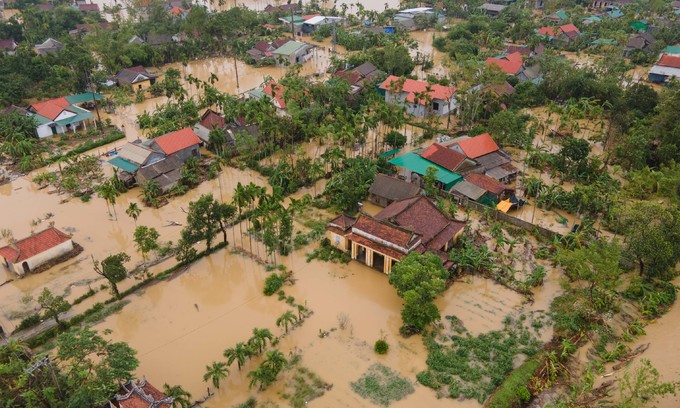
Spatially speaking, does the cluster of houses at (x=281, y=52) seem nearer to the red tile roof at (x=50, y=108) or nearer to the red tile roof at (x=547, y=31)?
the red tile roof at (x=50, y=108)

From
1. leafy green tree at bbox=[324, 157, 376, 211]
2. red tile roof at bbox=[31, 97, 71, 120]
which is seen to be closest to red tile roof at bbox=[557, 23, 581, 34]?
leafy green tree at bbox=[324, 157, 376, 211]

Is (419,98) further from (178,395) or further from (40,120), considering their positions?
(178,395)

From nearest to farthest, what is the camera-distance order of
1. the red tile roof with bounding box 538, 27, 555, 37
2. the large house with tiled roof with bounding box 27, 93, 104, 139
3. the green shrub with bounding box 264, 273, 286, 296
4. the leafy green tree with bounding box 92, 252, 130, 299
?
the leafy green tree with bounding box 92, 252, 130, 299, the green shrub with bounding box 264, 273, 286, 296, the large house with tiled roof with bounding box 27, 93, 104, 139, the red tile roof with bounding box 538, 27, 555, 37

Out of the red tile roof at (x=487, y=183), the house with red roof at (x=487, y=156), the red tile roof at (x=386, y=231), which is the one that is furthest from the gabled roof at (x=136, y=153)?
the red tile roof at (x=487, y=183)

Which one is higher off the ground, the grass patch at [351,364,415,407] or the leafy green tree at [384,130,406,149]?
the leafy green tree at [384,130,406,149]

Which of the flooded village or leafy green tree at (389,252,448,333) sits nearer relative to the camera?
the flooded village

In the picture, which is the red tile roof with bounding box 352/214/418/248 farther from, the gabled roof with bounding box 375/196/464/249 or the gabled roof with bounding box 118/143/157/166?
the gabled roof with bounding box 118/143/157/166

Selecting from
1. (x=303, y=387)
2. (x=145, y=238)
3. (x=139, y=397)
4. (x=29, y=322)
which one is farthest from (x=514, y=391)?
(x=29, y=322)

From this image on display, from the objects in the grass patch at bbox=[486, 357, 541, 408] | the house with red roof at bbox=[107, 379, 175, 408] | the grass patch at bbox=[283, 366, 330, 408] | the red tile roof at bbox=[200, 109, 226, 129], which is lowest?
the grass patch at bbox=[283, 366, 330, 408]
